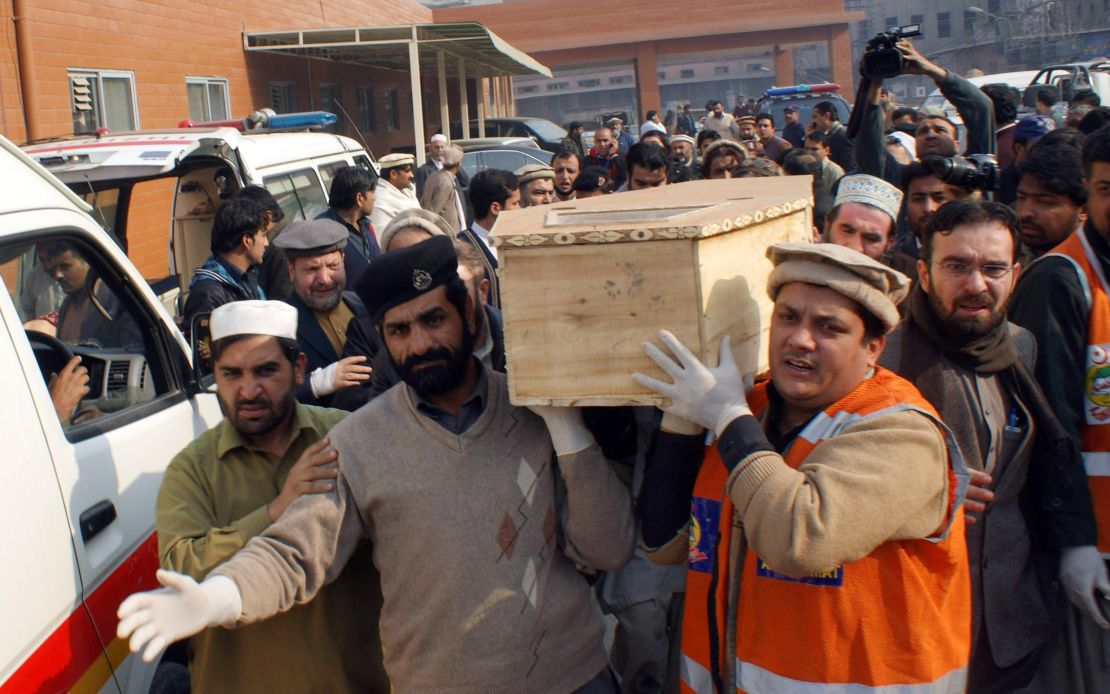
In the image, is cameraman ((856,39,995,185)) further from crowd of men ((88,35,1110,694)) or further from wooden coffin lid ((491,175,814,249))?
wooden coffin lid ((491,175,814,249))

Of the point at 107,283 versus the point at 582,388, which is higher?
the point at 107,283

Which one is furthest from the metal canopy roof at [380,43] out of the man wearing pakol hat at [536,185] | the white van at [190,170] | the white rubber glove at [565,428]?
the white rubber glove at [565,428]

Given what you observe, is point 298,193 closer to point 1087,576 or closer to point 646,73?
point 1087,576

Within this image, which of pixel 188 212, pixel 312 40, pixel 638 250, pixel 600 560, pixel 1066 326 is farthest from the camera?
pixel 312 40

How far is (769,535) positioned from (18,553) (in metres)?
1.47

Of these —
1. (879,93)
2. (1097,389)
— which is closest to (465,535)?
(1097,389)

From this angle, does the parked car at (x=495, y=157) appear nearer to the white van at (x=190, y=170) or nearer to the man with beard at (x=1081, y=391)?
the white van at (x=190, y=170)

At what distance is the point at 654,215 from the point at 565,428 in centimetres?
51

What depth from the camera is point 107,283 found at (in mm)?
3143

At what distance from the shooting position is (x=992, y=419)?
2.73m

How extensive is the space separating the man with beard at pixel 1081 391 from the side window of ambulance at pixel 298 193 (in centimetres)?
491

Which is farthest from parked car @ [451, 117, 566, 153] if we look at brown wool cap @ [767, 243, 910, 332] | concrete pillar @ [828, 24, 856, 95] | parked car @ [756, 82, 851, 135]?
brown wool cap @ [767, 243, 910, 332]

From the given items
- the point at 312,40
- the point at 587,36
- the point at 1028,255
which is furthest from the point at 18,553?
the point at 587,36

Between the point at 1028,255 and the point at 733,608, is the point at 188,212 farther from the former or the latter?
the point at 733,608
